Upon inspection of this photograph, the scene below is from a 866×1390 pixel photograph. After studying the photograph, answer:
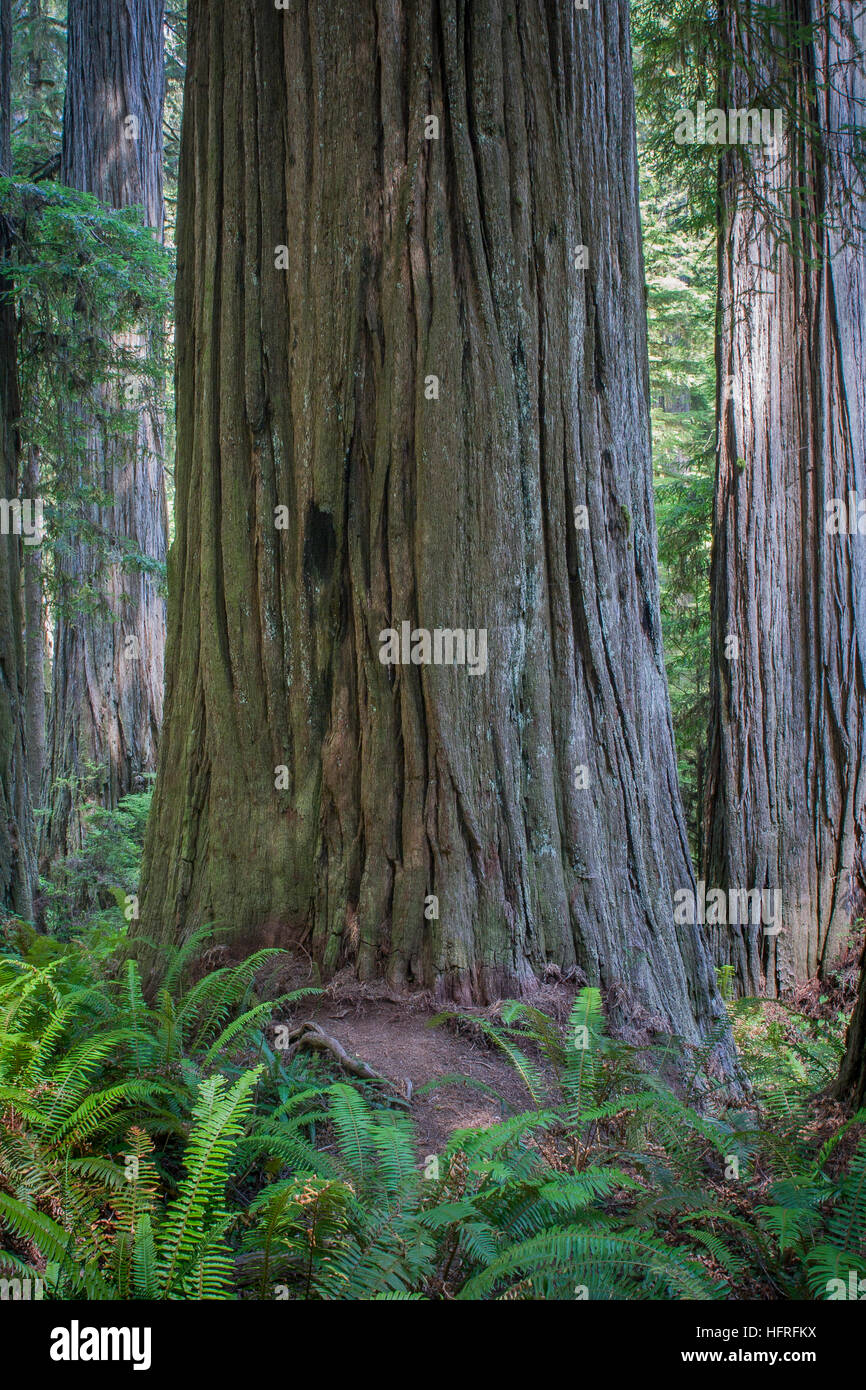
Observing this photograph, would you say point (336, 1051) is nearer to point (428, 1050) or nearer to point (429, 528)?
point (428, 1050)

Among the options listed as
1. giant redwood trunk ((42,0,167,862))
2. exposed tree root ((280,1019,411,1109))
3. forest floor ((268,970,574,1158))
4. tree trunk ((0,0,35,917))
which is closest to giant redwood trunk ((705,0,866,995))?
forest floor ((268,970,574,1158))

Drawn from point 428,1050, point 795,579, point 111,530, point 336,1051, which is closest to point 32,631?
point 111,530

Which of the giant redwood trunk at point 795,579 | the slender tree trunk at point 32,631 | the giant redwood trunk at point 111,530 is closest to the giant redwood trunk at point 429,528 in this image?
the giant redwood trunk at point 795,579

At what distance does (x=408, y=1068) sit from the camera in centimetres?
328

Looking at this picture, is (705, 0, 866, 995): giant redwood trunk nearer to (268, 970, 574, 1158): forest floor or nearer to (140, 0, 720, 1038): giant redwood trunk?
(140, 0, 720, 1038): giant redwood trunk

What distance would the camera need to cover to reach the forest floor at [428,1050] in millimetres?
3064

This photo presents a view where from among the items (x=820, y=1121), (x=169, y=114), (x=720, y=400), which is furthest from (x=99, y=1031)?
(x=169, y=114)

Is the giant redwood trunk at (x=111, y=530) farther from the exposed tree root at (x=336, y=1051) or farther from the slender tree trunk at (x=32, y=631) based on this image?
the exposed tree root at (x=336, y=1051)

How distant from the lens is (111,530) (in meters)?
10.6

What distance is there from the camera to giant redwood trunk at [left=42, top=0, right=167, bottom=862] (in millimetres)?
10484

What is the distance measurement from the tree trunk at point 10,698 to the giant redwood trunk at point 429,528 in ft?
6.28

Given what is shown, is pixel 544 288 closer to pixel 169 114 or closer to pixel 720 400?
pixel 720 400

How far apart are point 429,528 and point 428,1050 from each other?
6.36ft

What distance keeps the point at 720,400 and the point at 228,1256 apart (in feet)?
22.6
